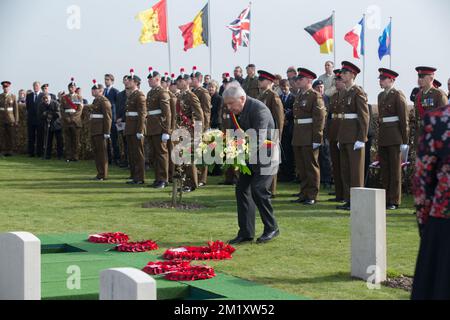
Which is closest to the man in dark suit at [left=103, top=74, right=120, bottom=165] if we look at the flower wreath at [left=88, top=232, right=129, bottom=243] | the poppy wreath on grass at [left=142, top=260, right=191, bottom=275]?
the flower wreath at [left=88, top=232, right=129, bottom=243]

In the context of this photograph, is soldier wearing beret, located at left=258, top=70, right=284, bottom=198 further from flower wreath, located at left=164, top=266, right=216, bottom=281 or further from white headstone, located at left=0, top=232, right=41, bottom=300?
white headstone, located at left=0, top=232, right=41, bottom=300

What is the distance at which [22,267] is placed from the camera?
614 centimetres

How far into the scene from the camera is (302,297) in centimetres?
764

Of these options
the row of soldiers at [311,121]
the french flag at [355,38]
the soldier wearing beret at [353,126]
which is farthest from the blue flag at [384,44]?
the soldier wearing beret at [353,126]

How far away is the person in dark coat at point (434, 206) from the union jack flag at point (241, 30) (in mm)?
20094

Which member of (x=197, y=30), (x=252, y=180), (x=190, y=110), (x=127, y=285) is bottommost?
(x=127, y=285)

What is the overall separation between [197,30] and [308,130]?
34.4 ft

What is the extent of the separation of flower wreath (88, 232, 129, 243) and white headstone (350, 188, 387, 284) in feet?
10.4

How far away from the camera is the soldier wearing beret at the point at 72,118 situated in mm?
25266

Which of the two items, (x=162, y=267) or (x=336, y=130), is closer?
(x=162, y=267)

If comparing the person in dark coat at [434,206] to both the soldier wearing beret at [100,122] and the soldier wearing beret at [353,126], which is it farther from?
the soldier wearing beret at [100,122]

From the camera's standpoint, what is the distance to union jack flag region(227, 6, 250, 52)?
→ 24922 millimetres

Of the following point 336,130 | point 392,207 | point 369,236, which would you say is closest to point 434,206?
point 369,236

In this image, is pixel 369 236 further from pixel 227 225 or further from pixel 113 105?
pixel 113 105
